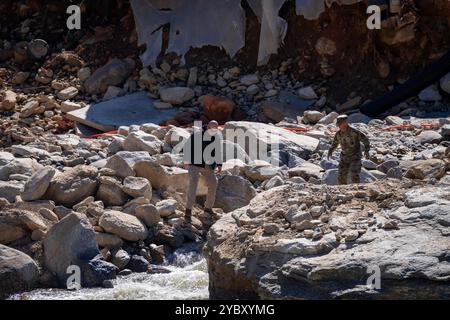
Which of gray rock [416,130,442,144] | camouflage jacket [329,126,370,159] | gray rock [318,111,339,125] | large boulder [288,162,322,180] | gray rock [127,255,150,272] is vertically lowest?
gray rock [127,255,150,272]

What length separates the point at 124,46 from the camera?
1764cm

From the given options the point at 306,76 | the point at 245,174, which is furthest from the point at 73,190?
the point at 306,76

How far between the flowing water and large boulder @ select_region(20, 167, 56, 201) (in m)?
1.54

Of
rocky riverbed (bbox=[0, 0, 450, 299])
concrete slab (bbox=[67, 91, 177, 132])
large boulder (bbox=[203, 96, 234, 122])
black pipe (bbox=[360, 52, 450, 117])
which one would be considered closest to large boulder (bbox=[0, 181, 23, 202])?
rocky riverbed (bbox=[0, 0, 450, 299])

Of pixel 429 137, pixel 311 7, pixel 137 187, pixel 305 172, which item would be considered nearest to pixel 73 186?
pixel 137 187

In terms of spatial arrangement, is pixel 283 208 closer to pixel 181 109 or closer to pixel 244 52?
pixel 181 109

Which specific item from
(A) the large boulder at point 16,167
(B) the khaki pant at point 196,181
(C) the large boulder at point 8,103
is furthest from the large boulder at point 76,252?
(C) the large boulder at point 8,103

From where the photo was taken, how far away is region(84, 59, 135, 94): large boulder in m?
16.5

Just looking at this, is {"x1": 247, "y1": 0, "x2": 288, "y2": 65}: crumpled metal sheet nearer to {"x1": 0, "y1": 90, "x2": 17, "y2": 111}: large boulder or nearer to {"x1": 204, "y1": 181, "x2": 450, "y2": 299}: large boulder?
{"x1": 0, "y1": 90, "x2": 17, "y2": 111}: large boulder

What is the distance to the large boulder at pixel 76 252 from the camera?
24.8 ft

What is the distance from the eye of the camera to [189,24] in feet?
55.1

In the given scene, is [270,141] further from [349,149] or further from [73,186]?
[73,186]

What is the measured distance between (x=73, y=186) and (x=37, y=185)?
1.37 ft
